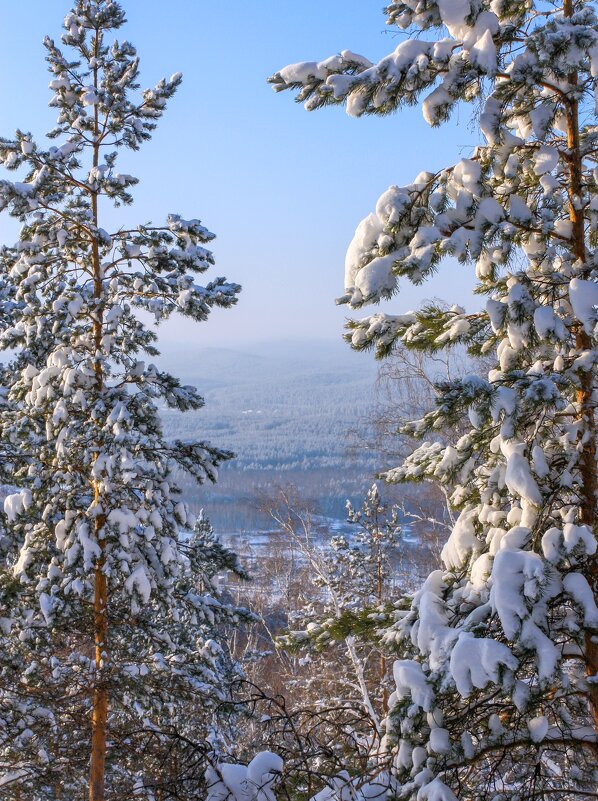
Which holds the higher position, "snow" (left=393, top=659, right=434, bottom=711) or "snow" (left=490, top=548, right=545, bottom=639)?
"snow" (left=490, top=548, right=545, bottom=639)

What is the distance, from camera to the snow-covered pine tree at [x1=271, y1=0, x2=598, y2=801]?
3656mm

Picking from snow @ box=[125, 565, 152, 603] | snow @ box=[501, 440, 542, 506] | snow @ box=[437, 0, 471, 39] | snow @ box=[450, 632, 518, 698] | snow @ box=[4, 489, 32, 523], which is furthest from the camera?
snow @ box=[4, 489, 32, 523]

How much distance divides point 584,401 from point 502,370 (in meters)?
0.58

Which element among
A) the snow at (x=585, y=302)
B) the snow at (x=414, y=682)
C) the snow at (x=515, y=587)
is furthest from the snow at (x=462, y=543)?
the snow at (x=585, y=302)

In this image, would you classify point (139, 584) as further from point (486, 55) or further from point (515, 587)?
point (486, 55)

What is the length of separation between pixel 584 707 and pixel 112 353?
6357mm

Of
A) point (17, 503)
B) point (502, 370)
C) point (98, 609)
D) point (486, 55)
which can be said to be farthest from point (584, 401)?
point (17, 503)

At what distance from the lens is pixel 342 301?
14.1 ft

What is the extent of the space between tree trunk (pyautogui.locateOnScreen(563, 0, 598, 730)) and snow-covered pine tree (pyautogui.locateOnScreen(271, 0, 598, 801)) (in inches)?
0.5

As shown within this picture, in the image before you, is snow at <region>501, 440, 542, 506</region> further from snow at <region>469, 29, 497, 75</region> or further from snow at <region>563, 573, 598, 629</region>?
snow at <region>469, 29, 497, 75</region>

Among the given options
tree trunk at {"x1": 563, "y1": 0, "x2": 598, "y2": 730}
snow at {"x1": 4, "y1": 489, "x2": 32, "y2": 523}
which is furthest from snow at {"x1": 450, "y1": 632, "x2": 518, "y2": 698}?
snow at {"x1": 4, "y1": 489, "x2": 32, "y2": 523}

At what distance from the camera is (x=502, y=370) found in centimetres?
448

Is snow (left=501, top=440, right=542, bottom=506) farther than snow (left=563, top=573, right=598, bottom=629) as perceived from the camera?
Yes

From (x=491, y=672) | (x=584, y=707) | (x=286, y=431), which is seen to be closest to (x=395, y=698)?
(x=491, y=672)
